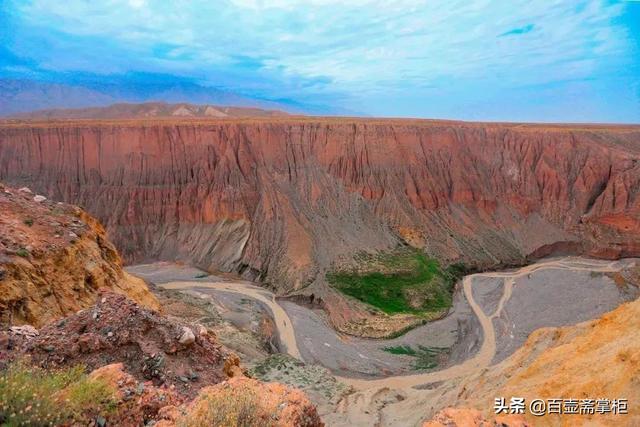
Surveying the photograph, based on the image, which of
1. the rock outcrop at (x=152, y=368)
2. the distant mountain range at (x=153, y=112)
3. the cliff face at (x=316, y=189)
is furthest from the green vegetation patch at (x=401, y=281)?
the distant mountain range at (x=153, y=112)

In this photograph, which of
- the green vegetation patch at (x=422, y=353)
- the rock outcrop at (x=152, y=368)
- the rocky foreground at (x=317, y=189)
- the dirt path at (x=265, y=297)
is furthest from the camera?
the rocky foreground at (x=317, y=189)

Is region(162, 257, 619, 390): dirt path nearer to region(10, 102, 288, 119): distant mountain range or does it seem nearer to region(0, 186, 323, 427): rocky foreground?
region(0, 186, 323, 427): rocky foreground

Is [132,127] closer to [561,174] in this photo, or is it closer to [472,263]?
[472,263]

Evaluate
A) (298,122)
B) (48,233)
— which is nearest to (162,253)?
(298,122)

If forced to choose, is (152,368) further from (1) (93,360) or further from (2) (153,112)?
(2) (153,112)

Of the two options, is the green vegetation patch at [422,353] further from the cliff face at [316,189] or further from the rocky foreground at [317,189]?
the cliff face at [316,189]

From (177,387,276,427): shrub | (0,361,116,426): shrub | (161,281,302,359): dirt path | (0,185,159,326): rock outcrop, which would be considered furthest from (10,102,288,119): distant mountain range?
(177,387,276,427): shrub

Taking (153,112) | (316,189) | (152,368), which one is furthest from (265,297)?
(153,112)
